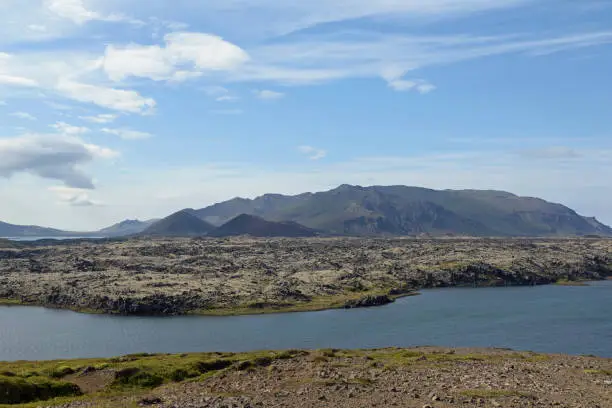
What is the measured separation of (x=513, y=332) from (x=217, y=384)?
8540cm

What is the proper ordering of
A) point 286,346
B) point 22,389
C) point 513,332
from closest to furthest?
1. point 22,389
2. point 286,346
3. point 513,332

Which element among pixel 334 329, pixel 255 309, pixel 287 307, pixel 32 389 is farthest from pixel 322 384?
pixel 287 307

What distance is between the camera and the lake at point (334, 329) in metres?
106

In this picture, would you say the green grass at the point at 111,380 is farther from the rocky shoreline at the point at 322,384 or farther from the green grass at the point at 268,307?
the green grass at the point at 268,307

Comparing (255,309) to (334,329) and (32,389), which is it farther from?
(32,389)

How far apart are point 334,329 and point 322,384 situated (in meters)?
77.4

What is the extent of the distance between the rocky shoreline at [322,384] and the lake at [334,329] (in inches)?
1623

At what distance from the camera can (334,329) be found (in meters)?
124

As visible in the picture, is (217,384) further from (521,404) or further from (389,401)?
(521,404)

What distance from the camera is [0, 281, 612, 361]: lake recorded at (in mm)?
105938

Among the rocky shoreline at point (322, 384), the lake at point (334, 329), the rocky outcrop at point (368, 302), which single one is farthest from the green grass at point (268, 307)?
the rocky shoreline at point (322, 384)

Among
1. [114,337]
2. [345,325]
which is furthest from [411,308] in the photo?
[114,337]

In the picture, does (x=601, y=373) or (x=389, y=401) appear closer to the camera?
(x=389, y=401)

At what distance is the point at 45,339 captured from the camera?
119m
